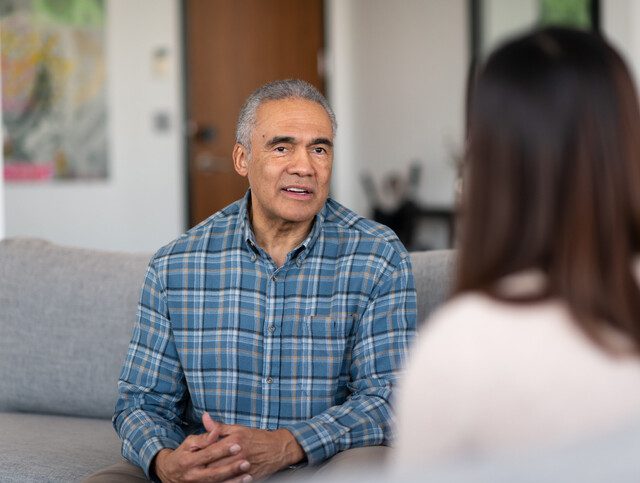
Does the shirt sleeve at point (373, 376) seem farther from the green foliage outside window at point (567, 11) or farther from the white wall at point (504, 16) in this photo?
the white wall at point (504, 16)

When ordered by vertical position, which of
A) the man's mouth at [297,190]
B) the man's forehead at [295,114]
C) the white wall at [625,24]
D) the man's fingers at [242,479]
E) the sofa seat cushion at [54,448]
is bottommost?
the sofa seat cushion at [54,448]

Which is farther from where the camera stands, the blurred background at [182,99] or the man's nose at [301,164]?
the blurred background at [182,99]

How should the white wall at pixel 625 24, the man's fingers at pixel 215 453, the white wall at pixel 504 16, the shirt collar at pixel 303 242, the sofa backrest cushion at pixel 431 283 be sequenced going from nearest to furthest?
the man's fingers at pixel 215 453
the shirt collar at pixel 303 242
the sofa backrest cushion at pixel 431 283
the white wall at pixel 625 24
the white wall at pixel 504 16

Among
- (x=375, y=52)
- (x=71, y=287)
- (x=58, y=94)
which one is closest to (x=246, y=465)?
(x=71, y=287)

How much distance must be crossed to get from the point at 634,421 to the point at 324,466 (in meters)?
1.10

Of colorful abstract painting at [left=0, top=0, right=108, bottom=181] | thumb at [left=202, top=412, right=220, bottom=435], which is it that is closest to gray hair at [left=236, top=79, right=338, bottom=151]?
thumb at [left=202, top=412, right=220, bottom=435]

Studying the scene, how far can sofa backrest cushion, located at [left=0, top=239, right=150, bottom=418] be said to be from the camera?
272 centimetres

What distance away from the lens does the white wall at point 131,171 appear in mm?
6164

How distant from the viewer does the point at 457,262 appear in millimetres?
1169

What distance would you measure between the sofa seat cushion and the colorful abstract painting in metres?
3.56

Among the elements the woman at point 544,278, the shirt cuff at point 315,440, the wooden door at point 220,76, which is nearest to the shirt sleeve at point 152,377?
the shirt cuff at point 315,440

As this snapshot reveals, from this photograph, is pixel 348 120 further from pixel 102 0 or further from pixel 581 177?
pixel 581 177

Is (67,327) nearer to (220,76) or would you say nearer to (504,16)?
(504,16)

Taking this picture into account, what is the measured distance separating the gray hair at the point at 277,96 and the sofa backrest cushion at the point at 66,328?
603 mm
